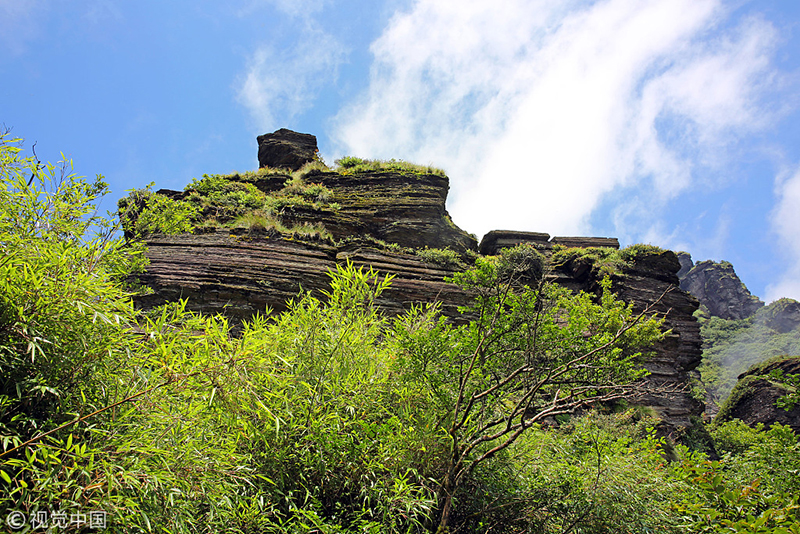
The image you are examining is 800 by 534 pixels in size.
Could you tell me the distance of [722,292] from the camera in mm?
63281

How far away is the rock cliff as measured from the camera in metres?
9.82

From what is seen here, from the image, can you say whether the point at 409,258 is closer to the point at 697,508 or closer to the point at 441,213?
the point at 441,213

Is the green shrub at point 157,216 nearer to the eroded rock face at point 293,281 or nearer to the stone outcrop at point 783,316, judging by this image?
the eroded rock face at point 293,281

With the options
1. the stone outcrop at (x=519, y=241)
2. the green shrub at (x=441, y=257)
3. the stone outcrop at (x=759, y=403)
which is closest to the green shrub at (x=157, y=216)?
the green shrub at (x=441, y=257)

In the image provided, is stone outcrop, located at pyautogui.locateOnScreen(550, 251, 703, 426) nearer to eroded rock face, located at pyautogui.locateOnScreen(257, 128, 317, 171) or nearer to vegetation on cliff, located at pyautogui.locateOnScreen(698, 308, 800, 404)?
eroded rock face, located at pyautogui.locateOnScreen(257, 128, 317, 171)

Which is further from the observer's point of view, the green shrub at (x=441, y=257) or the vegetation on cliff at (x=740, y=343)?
the vegetation on cliff at (x=740, y=343)

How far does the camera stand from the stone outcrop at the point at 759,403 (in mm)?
14633

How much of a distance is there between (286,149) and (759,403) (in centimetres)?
2277

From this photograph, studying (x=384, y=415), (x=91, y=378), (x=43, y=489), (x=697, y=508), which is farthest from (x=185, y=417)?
(x=697, y=508)

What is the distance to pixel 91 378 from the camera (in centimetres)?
259

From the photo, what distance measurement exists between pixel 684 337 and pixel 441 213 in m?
9.55

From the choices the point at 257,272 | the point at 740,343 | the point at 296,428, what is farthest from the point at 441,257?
the point at 740,343

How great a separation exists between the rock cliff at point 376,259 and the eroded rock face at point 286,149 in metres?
3.02

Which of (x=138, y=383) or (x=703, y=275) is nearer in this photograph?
(x=138, y=383)
